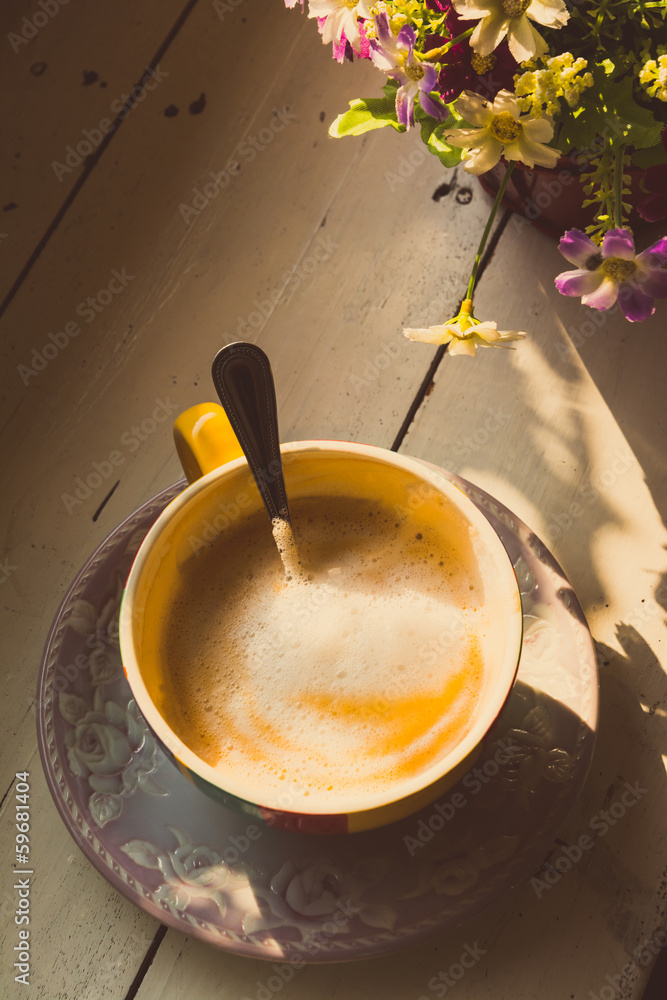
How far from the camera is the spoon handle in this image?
55 cm

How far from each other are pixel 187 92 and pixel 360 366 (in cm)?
39

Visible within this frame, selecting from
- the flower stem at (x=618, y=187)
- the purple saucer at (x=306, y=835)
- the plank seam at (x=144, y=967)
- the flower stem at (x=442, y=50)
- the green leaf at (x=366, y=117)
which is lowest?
the plank seam at (x=144, y=967)

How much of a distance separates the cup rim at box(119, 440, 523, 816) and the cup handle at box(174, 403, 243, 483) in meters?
0.02

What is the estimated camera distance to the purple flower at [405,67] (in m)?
0.51

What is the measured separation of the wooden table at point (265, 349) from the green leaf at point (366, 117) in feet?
0.75

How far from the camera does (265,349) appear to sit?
85 cm

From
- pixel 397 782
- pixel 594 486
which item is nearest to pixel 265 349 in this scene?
pixel 594 486

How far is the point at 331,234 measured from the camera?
2.92 ft

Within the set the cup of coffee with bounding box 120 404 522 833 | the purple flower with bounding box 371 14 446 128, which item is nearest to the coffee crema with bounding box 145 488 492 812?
the cup of coffee with bounding box 120 404 522 833

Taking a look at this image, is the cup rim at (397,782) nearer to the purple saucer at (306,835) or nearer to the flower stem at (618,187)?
the purple saucer at (306,835)

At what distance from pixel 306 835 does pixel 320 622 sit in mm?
157

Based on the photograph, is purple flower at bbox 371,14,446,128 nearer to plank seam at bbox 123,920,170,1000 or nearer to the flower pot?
the flower pot

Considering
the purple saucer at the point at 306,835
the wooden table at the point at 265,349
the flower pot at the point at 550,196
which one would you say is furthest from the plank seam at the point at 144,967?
the flower pot at the point at 550,196

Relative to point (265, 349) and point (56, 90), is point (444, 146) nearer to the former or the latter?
point (265, 349)
